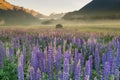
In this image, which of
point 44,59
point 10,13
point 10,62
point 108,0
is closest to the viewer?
point 44,59

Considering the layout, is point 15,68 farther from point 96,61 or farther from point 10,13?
point 10,13

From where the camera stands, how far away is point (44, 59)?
28.0 ft

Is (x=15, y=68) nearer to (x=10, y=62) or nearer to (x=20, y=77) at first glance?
(x=10, y=62)

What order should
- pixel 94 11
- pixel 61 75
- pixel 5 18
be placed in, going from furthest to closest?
pixel 94 11, pixel 5 18, pixel 61 75

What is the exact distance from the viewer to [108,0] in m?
156

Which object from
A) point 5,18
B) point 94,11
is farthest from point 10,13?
point 94,11

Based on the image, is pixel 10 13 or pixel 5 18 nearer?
pixel 5 18

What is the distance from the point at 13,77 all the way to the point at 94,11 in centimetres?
13351

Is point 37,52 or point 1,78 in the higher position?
point 37,52

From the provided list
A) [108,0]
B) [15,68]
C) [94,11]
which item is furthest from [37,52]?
[108,0]

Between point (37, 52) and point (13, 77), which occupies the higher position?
point (37, 52)

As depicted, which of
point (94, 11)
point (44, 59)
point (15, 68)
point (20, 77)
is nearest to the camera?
point (20, 77)

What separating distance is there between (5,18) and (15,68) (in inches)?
3850

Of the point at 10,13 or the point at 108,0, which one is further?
the point at 108,0
